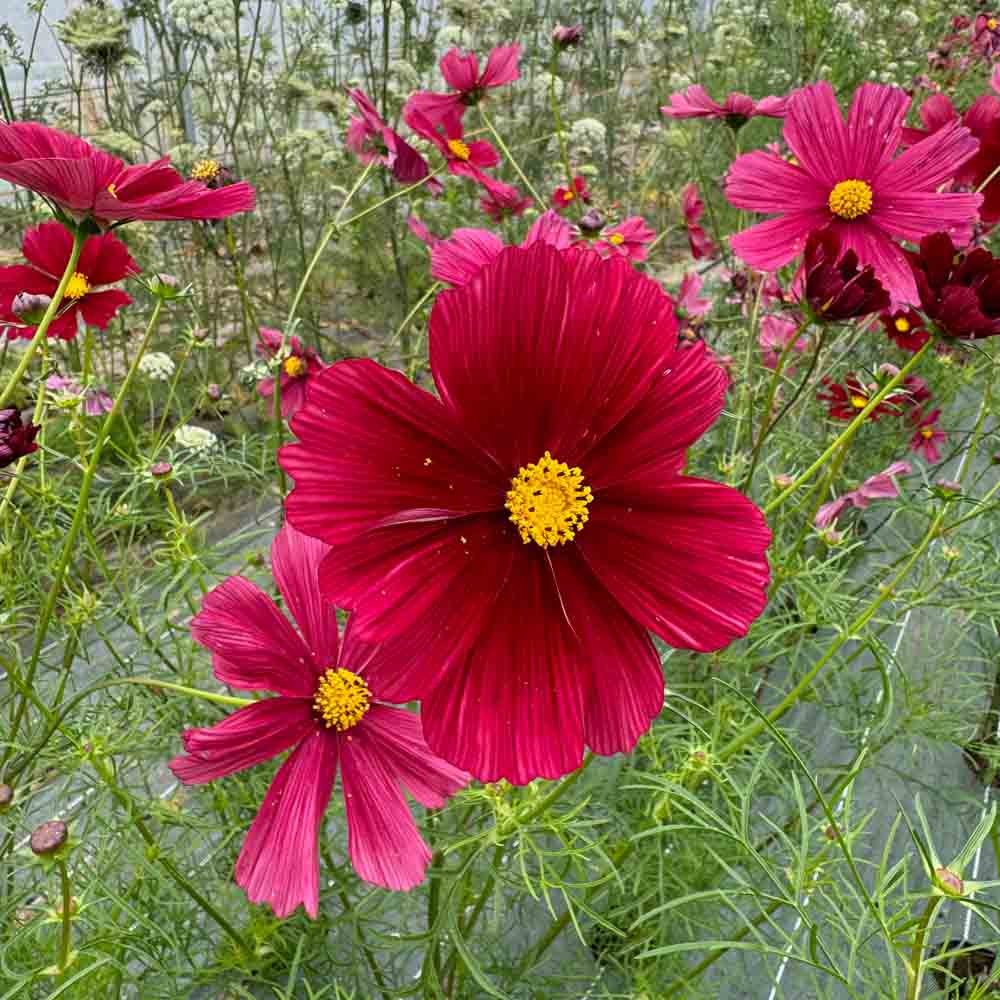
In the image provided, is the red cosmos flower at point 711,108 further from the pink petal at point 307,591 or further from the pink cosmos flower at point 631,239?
the pink petal at point 307,591

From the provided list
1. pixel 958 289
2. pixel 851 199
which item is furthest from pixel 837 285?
pixel 851 199

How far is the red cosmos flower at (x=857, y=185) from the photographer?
24.6 inches

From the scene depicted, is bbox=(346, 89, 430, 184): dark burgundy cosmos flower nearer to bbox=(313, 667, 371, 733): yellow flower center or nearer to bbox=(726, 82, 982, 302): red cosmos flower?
bbox=(726, 82, 982, 302): red cosmos flower

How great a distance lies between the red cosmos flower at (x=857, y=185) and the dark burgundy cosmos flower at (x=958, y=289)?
0.36 feet

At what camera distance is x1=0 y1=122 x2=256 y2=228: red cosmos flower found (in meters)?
0.39

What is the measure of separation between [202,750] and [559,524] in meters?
0.24

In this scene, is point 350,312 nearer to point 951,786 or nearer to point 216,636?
point 951,786

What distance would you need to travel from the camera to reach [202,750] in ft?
1.51

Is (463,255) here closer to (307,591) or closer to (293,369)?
(307,591)

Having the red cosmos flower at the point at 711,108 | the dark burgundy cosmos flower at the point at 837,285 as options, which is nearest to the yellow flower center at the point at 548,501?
the dark burgundy cosmos flower at the point at 837,285

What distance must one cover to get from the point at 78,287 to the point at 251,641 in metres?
0.31

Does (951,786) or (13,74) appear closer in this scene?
(951,786)

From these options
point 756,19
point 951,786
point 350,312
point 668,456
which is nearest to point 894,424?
point 951,786

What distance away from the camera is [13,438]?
15.6 inches
